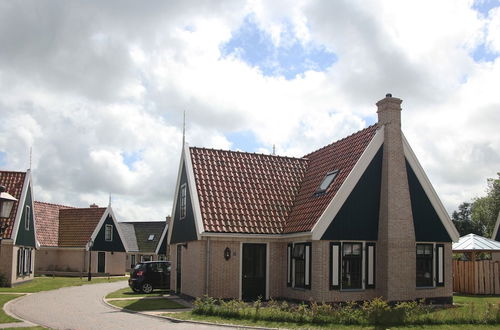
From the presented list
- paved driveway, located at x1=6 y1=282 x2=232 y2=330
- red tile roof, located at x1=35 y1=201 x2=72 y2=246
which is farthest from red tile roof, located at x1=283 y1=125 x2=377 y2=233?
red tile roof, located at x1=35 y1=201 x2=72 y2=246

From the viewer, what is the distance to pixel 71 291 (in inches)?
1177

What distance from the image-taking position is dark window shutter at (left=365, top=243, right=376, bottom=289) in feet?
69.7

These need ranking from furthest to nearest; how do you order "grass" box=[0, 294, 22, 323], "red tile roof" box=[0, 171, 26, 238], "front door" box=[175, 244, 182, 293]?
"red tile roof" box=[0, 171, 26, 238] < "front door" box=[175, 244, 182, 293] < "grass" box=[0, 294, 22, 323]

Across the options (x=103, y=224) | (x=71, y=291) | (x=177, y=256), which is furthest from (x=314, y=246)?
(x=103, y=224)

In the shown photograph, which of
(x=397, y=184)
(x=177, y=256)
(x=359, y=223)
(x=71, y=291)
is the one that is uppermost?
(x=397, y=184)

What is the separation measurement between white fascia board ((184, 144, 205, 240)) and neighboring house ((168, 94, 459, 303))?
42mm

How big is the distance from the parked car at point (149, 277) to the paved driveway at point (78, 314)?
2.02 meters

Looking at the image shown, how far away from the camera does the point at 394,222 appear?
21.2m

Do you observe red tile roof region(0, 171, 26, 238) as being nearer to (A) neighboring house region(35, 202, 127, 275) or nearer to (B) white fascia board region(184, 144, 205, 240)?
(A) neighboring house region(35, 202, 127, 275)

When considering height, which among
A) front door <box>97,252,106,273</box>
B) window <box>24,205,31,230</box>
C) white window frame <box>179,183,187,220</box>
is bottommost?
front door <box>97,252,106,273</box>

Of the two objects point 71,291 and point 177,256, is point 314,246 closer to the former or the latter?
point 177,256

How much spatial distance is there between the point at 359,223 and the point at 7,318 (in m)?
12.6

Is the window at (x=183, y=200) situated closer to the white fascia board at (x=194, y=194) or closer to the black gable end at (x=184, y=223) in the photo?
the black gable end at (x=184, y=223)

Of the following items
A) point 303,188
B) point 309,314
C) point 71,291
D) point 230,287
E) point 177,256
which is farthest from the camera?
point 71,291
